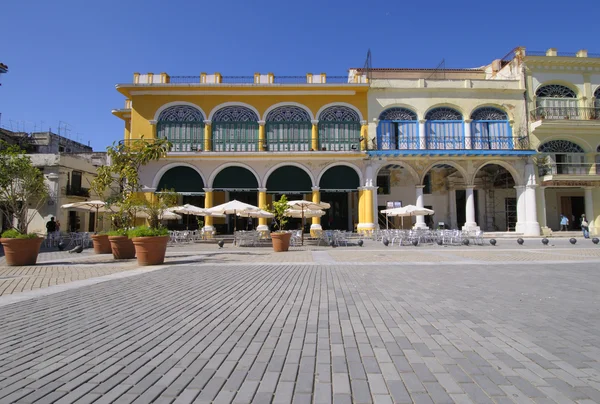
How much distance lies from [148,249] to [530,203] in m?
23.8

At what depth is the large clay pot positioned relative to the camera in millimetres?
9734

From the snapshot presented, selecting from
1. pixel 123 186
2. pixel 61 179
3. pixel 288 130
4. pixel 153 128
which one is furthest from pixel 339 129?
pixel 61 179

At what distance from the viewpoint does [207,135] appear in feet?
76.5

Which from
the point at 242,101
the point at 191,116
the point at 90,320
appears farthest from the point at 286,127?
the point at 90,320

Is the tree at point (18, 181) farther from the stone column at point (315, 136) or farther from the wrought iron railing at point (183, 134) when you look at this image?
the stone column at point (315, 136)

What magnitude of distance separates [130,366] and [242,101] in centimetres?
2242

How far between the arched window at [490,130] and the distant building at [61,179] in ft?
87.4

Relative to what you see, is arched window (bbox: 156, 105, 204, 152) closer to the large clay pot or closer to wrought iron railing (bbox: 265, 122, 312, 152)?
wrought iron railing (bbox: 265, 122, 312, 152)

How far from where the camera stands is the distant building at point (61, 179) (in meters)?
24.4

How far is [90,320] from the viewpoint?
4.28 meters

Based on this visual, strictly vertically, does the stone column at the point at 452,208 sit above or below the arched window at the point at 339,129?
below

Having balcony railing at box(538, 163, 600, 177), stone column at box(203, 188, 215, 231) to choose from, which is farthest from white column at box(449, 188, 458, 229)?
stone column at box(203, 188, 215, 231)

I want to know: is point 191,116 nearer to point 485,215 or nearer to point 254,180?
point 254,180

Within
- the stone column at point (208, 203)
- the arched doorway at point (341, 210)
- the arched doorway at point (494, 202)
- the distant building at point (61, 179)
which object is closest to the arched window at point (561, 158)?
the arched doorway at point (494, 202)
